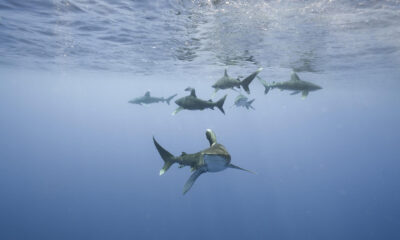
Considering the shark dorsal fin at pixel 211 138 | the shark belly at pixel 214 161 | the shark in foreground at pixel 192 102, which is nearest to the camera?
the shark belly at pixel 214 161

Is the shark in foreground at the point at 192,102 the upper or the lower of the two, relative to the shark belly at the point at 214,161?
upper

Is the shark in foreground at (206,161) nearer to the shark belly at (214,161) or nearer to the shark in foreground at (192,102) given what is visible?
the shark belly at (214,161)

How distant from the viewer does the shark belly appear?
264 centimetres

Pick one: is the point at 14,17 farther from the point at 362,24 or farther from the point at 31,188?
the point at 31,188

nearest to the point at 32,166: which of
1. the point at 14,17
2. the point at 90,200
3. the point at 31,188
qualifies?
the point at 31,188

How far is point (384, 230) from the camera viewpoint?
4625cm

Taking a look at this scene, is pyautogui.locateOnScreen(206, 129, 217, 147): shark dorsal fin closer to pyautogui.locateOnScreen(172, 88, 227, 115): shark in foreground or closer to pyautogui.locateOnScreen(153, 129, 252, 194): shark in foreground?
pyautogui.locateOnScreen(153, 129, 252, 194): shark in foreground

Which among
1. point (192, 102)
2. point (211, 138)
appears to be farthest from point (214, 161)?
point (192, 102)

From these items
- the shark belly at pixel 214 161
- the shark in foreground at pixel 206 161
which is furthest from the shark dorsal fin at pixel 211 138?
the shark belly at pixel 214 161

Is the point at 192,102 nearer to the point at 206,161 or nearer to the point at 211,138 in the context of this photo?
the point at 211,138

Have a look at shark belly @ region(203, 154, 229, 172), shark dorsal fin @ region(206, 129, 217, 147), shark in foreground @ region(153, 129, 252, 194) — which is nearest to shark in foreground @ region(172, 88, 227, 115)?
shark dorsal fin @ region(206, 129, 217, 147)

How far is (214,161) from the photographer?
2742mm

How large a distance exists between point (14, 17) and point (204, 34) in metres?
10.7

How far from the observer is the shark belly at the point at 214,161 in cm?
264
